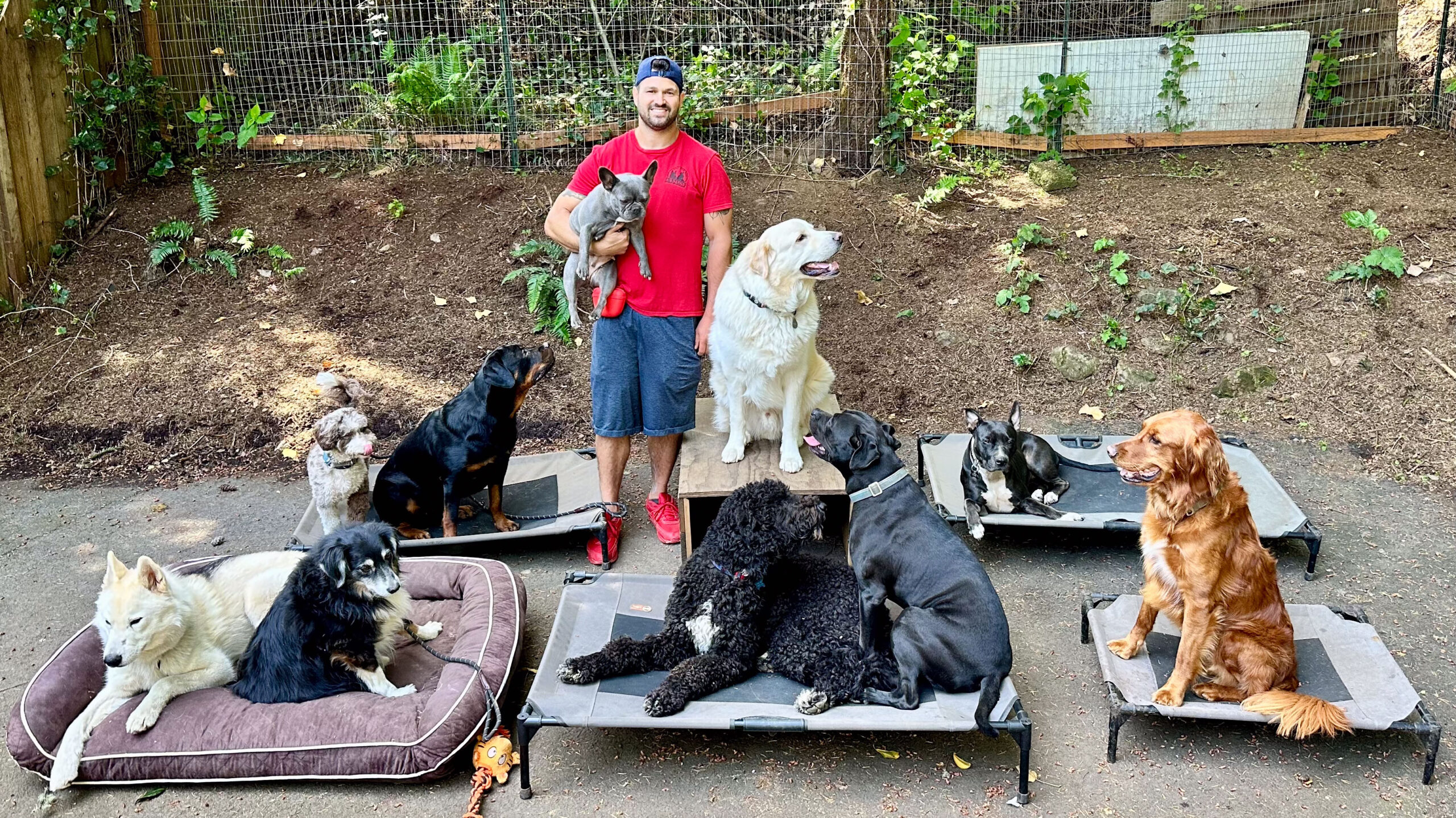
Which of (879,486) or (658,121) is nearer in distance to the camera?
(879,486)

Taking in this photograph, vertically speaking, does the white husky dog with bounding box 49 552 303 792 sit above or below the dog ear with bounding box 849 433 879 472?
below

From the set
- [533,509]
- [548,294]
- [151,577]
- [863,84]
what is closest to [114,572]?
[151,577]

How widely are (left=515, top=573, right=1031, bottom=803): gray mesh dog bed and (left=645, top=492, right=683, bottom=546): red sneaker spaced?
4.56 feet

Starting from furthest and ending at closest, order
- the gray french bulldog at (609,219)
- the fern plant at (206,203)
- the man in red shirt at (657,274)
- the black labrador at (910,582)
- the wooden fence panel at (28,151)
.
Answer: the fern plant at (206,203) < the wooden fence panel at (28,151) < the man in red shirt at (657,274) < the gray french bulldog at (609,219) < the black labrador at (910,582)

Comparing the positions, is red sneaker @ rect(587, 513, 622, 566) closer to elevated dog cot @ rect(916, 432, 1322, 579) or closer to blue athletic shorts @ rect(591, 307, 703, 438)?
blue athletic shorts @ rect(591, 307, 703, 438)

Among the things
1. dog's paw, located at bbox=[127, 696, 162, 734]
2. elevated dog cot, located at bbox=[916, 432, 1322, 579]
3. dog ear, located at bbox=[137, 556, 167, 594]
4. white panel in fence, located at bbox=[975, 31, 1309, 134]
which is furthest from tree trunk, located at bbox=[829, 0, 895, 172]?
dog's paw, located at bbox=[127, 696, 162, 734]

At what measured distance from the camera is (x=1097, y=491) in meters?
5.28

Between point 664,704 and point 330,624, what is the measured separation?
1.28 metres

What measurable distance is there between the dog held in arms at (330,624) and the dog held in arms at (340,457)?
1.06 metres

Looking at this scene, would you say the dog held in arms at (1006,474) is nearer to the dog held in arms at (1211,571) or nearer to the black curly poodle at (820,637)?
the black curly poodle at (820,637)

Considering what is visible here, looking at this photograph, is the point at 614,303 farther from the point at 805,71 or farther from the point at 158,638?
the point at 805,71

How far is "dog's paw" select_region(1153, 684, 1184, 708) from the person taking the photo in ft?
11.4

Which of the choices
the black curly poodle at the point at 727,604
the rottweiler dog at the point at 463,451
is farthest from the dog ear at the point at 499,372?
the black curly poodle at the point at 727,604

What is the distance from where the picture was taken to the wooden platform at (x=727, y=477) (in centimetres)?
471
